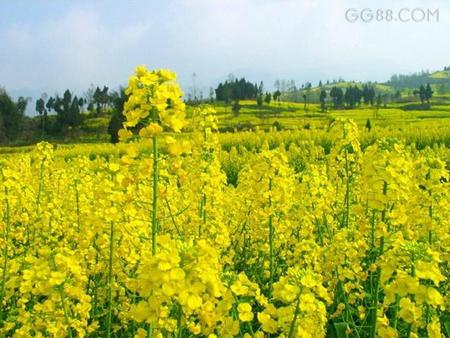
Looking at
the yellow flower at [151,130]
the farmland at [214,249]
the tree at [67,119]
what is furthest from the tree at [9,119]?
the yellow flower at [151,130]

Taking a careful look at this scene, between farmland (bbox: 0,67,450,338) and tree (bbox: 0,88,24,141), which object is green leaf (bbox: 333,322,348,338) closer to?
farmland (bbox: 0,67,450,338)

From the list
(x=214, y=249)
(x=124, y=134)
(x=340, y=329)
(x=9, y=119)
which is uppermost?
(x=124, y=134)

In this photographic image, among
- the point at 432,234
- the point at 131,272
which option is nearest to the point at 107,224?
the point at 131,272

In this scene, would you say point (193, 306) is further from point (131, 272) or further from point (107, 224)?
point (131, 272)

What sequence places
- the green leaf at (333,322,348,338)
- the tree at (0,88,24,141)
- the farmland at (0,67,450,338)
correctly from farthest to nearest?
1. the tree at (0,88,24,141)
2. the green leaf at (333,322,348,338)
3. the farmland at (0,67,450,338)

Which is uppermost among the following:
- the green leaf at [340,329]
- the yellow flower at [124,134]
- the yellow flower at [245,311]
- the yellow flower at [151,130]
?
the yellow flower at [151,130]

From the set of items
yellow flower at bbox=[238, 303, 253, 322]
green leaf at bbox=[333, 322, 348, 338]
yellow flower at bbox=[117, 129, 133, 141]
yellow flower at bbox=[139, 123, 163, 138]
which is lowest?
green leaf at bbox=[333, 322, 348, 338]

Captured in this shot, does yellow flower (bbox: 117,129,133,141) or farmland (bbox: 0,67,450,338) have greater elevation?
yellow flower (bbox: 117,129,133,141)

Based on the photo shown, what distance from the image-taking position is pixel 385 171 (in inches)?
140

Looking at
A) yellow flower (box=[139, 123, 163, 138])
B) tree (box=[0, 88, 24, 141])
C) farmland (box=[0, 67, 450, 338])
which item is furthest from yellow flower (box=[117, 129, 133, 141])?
tree (box=[0, 88, 24, 141])

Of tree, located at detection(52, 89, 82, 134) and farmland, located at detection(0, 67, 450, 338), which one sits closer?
farmland, located at detection(0, 67, 450, 338)

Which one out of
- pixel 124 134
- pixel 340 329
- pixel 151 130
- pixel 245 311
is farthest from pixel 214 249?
pixel 340 329

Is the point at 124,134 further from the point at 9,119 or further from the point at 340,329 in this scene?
the point at 9,119

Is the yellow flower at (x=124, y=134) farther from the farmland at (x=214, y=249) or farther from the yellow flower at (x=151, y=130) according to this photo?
the yellow flower at (x=151, y=130)
